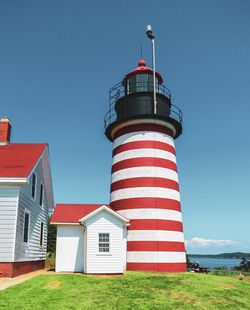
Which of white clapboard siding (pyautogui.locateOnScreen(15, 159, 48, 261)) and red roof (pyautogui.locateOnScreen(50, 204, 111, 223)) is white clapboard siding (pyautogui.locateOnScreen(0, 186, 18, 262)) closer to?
white clapboard siding (pyautogui.locateOnScreen(15, 159, 48, 261))

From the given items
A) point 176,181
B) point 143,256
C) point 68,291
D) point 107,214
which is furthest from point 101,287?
point 176,181

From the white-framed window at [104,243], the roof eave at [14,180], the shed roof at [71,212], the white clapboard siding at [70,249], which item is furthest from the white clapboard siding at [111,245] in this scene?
the roof eave at [14,180]

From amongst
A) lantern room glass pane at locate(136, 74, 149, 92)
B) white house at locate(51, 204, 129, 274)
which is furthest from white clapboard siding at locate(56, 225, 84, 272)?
lantern room glass pane at locate(136, 74, 149, 92)

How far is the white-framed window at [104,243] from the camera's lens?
52.9 feet

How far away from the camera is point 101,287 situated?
11812 mm

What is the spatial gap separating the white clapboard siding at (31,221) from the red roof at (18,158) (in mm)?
921

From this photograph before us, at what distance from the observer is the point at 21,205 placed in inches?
611

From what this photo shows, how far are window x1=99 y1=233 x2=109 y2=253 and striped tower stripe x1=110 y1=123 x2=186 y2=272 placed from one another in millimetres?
2274

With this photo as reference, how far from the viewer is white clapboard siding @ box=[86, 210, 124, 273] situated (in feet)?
51.9

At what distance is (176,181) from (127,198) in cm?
348

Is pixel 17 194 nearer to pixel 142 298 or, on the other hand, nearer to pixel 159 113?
pixel 142 298

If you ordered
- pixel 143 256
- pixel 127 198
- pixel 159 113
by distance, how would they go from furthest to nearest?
1. pixel 159 113
2. pixel 127 198
3. pixel 143 256

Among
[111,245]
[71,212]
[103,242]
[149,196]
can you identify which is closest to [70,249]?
[71,212]

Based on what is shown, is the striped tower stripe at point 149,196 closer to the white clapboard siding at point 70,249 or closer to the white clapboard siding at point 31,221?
the white clapboard siding at point 70,249
